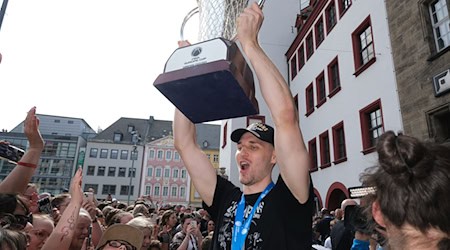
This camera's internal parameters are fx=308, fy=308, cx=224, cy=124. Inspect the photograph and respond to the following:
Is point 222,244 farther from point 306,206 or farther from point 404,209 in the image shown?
point 404,209

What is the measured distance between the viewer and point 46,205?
408cm

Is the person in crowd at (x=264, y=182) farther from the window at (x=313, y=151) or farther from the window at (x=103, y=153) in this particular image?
the window at (x=103, y=153)

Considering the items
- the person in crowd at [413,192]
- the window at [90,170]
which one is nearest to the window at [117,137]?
the window at [90,170]

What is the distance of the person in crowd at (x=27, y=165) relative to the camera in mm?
2801

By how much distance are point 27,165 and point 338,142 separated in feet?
43.2

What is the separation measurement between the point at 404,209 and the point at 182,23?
89.2 inches

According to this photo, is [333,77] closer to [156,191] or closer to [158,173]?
[158,173]

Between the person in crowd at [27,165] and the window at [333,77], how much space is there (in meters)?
13.1

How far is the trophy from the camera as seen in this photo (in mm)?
1782

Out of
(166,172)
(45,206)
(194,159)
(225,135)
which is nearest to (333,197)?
(225,135)

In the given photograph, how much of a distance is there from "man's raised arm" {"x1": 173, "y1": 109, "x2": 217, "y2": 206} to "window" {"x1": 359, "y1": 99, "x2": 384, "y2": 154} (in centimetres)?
1012

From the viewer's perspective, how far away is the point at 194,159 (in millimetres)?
2402

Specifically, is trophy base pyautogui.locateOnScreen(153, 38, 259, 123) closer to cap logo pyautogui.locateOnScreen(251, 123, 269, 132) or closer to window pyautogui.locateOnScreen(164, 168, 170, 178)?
cap logo pyautogui.locateOnScreen(251, 123, 269, 132)

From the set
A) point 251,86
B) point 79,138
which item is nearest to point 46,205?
point 251,86
